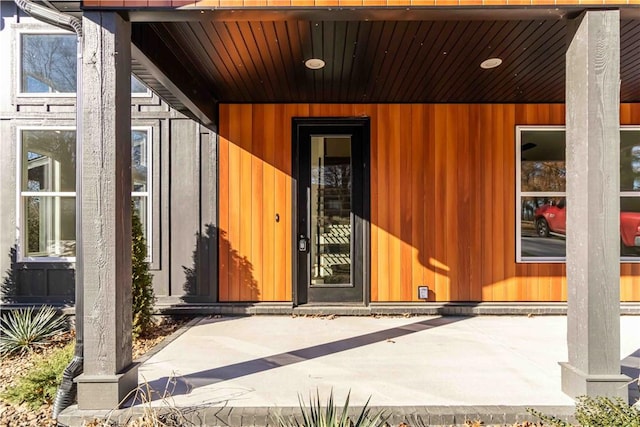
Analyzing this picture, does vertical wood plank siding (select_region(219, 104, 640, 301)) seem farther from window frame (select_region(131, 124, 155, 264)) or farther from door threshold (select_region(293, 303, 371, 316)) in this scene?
window frame (select_region(131, 124, 155, 264))

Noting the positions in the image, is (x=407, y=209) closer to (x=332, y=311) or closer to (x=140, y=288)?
(x=332, y=311)

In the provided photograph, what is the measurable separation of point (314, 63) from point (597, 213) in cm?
260

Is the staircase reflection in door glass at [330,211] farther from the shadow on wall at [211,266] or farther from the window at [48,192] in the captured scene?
the window at [48,192]

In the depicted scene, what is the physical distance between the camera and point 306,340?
12.0ft

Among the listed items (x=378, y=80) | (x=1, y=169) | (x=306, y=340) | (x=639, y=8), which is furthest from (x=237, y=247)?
(x=639, y=8)

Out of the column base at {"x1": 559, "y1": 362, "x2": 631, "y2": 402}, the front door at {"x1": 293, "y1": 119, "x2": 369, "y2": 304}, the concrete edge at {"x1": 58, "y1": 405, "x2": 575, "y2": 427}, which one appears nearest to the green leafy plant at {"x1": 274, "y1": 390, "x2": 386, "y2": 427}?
the concrete edge at {"x1": 58, "y1": 405, "x2": 575, "y2": 427}

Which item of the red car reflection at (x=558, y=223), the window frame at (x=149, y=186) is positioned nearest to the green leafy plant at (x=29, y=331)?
the window frame at (x=149, y=186)

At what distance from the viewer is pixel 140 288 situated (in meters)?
3.81

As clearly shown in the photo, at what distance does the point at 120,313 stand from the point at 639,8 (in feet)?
13.2

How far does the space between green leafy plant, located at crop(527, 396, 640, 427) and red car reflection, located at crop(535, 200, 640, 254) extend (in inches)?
116

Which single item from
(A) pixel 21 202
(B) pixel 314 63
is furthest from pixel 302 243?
(A) pixel 21 202

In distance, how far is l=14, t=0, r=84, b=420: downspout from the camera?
7.90 feet

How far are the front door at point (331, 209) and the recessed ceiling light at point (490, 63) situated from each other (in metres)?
1.55

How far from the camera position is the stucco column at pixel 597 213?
2.34m
